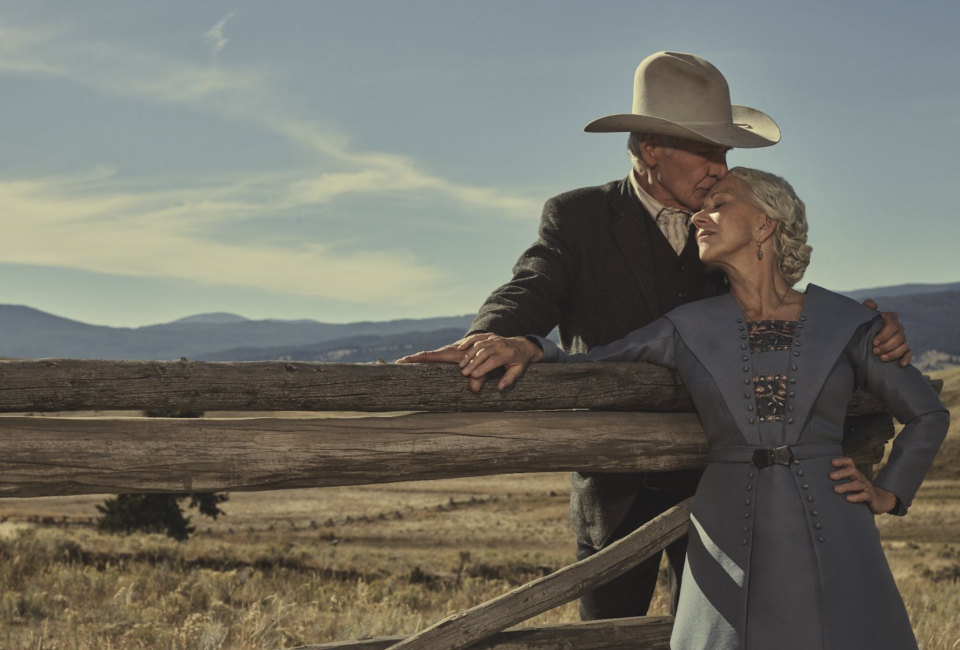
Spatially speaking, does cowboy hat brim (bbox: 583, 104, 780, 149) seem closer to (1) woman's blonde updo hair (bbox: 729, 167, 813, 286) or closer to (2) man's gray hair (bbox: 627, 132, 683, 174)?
(2) man's gray hair (bbox: 627, 132, 683, 174)

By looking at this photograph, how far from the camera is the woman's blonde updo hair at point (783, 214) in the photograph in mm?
3086

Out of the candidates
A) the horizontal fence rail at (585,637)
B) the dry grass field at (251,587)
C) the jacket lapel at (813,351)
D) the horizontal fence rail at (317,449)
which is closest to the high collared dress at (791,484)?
the jacket lapel at (813,351)

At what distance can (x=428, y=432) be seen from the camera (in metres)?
3.16

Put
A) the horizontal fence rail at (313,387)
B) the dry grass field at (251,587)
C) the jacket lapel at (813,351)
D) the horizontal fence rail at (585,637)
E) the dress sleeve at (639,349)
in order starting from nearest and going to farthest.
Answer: the horizontal fence rail at (313,387) < the jacket lapel at (813,351) < the dress sleeve at (639,349) < the horizontal fence rail at (585,637) < the dry grass field at (251,587)

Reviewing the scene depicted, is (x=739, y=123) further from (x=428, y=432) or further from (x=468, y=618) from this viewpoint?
(x=468, y=618)

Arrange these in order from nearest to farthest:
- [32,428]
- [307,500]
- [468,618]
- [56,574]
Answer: [32,428] < [468,618] < [56,574] < [307,500]

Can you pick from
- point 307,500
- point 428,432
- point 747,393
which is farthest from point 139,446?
point 307,500

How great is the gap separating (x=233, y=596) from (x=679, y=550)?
526 cm

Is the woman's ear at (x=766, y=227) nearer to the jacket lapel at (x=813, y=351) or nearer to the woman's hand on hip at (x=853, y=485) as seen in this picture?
the jacket lapel at (x=813, y=351)

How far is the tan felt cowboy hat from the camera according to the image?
364 centimetres

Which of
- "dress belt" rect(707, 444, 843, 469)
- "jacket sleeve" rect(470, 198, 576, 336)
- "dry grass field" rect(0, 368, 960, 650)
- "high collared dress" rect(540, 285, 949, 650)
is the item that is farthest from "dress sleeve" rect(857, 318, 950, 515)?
"dry grass field" rect(0, 368, 960, 650)

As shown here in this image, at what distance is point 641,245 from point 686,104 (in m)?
0.57

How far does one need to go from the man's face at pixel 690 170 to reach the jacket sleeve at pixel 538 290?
1.45ft

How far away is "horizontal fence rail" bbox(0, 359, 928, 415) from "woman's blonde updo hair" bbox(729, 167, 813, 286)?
23.9 inches
